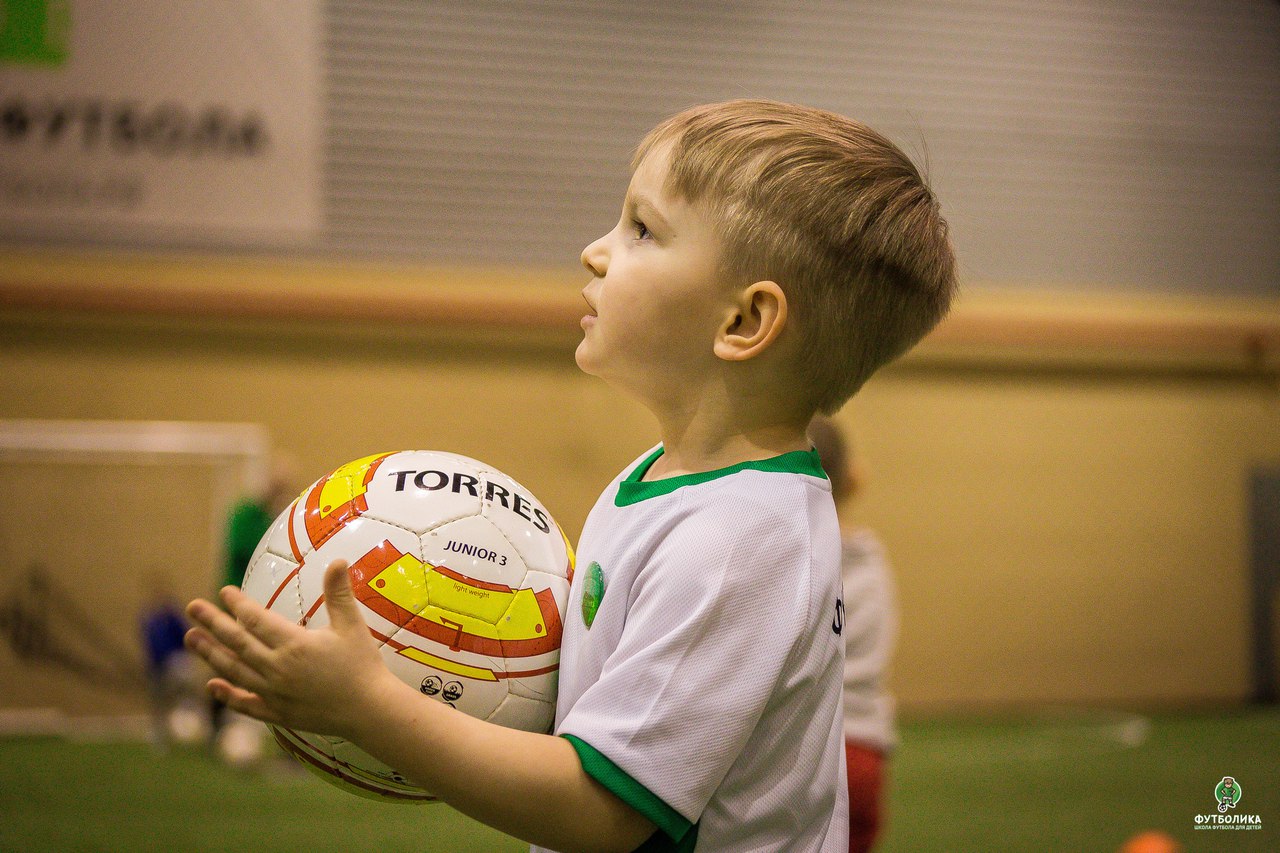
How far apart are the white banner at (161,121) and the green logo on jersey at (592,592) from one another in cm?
746

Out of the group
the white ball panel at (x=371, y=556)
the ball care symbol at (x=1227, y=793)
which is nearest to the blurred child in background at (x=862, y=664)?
the white ball panel at (x=371, y=556)

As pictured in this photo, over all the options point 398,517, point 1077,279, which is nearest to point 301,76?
point 1077,279

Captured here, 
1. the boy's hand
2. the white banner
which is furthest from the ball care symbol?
the white banner

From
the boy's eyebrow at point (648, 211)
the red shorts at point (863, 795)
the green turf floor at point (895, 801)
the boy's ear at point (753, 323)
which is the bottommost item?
the green turf floor at point (895, 801)

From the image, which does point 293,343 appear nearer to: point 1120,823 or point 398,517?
point 1120,823

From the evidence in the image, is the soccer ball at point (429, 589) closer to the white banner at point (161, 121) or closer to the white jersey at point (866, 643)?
the white jersey at point (866, 643)

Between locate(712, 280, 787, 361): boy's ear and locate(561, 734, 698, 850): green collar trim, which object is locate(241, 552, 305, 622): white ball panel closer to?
Answer: locate(561, 734, 698, 850): green collar trim

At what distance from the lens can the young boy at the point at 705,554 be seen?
3.66 feet

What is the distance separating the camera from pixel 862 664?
301 centimetres

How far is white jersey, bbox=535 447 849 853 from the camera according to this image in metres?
1.13

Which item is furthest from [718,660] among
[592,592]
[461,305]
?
[461,305]

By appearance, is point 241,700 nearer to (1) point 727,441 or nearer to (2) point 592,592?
(2) point 592,592

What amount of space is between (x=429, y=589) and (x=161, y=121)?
7636 mm

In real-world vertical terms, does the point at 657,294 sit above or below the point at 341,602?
above
